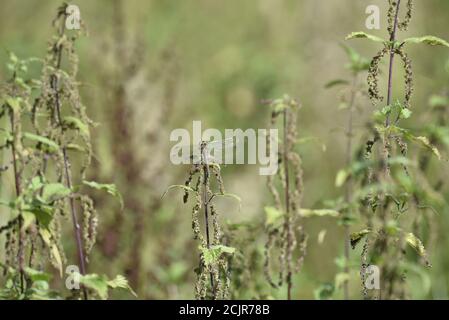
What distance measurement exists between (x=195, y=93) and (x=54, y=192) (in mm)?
3997

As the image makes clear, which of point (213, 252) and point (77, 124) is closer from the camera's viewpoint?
point (213, 252)

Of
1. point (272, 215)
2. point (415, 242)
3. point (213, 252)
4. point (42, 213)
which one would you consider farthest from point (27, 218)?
point (415, 242)

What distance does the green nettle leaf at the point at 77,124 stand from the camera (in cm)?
268

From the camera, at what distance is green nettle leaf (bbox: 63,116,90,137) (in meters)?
2.68

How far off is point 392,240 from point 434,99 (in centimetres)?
130

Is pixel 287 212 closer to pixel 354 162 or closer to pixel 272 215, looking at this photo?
pixel 272 215

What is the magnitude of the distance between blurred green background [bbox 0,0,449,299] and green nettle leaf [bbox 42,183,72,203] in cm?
108

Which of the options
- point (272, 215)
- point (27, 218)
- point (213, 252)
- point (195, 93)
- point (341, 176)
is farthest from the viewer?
point (195, 93)

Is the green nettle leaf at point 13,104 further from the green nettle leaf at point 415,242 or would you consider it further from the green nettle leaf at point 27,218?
the green nettle leaf at point 415,242

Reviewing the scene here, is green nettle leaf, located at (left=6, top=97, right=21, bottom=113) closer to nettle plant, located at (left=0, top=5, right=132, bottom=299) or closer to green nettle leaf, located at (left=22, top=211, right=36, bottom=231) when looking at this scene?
nettle plant, located at (left=0, top=5, right=132, bottom=299)

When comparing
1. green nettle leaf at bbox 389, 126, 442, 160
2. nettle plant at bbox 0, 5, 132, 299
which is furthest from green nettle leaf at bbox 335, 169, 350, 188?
nettle plant at bbox 0, 5, 132, 299

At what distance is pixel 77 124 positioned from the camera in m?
→ 2.68

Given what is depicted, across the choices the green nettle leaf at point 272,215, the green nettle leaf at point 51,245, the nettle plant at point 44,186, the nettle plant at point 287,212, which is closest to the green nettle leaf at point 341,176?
the nettle plant at point 287,212

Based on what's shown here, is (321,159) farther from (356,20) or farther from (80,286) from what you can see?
(80,286)
